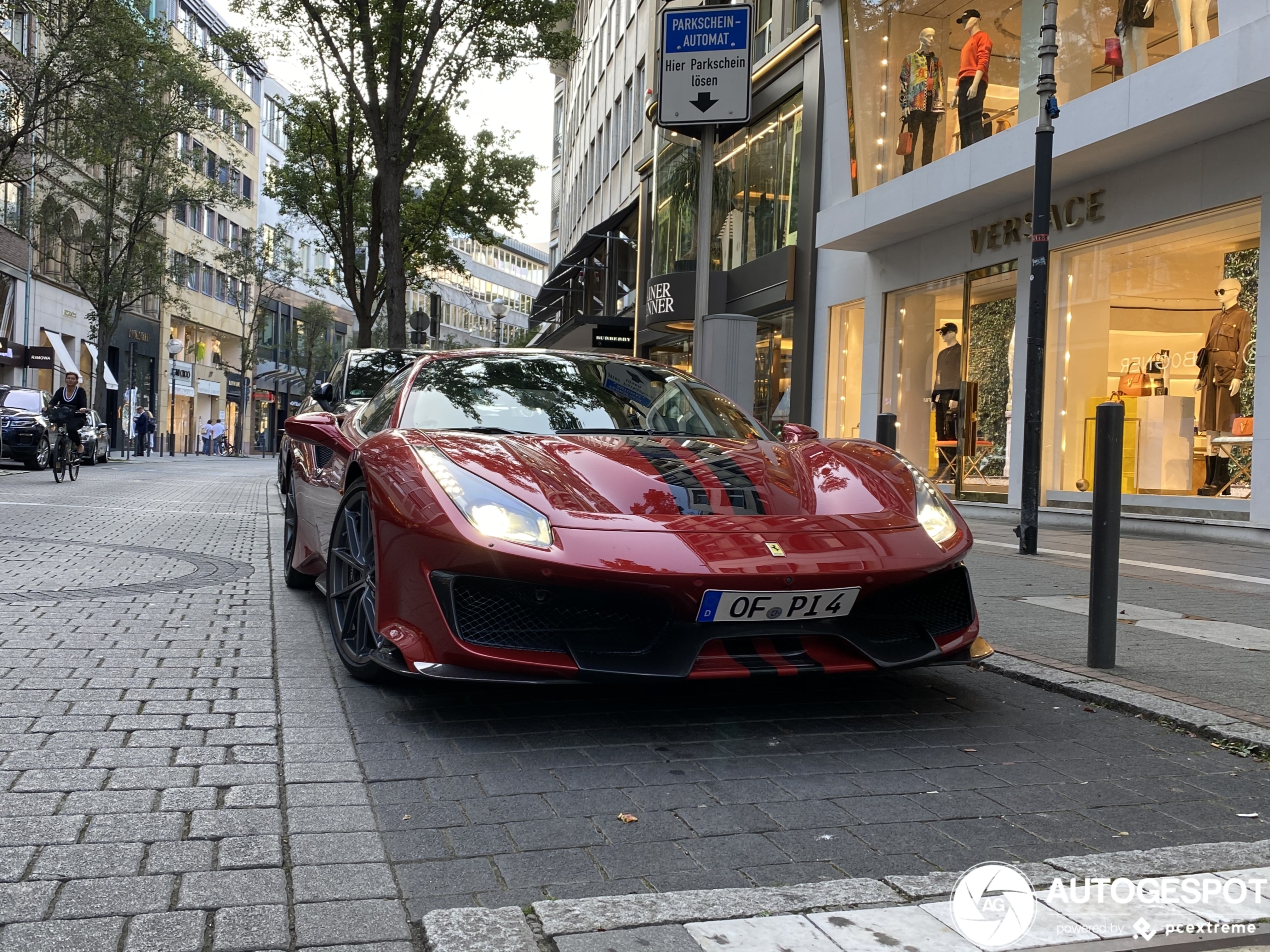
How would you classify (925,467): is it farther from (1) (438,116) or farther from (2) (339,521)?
(2) (339,521)

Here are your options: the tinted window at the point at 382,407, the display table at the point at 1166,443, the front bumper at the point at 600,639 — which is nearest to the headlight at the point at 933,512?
the front bumper at the point at 600,639

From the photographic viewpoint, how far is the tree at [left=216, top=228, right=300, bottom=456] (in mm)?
52875

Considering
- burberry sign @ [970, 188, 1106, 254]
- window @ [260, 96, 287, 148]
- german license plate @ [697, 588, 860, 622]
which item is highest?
window @ [260, 96, 287, 148]

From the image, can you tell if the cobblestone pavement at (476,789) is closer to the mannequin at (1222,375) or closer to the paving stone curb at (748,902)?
the paving stone curb at (748,902)

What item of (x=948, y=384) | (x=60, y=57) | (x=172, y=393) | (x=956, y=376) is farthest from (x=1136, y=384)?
(x=172, y=393)

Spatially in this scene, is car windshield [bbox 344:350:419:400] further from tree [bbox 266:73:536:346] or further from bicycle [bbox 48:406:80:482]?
tree [bbox 266:73:536:346]

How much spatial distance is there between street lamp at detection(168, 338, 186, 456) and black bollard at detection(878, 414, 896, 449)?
43.7 metres

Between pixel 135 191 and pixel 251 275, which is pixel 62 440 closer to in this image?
pixel 135 191

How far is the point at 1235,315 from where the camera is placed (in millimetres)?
11820

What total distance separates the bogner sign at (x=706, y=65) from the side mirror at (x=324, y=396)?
4.27 meters

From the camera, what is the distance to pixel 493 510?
361 centimetres

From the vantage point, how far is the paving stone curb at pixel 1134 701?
145 inches

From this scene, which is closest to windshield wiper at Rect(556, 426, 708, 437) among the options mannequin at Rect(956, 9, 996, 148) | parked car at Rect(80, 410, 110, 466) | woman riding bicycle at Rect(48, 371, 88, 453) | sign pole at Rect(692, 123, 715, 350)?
sign pole at Rect(692, 123, 715, 350)

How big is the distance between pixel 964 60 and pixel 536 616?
566 inches
